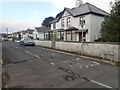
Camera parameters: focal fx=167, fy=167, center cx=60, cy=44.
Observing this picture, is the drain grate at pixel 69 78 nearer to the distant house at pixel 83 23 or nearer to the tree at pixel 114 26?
the tree at pixel 114 26

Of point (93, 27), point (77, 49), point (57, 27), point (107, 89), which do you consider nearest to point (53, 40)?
point (77, 49)

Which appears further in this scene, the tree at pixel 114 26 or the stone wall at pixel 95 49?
the tree at pixel 114 26

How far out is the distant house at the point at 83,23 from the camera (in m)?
30.2

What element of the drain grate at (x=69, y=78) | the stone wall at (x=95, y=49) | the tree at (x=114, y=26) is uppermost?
the tree at (x=114, y=26)

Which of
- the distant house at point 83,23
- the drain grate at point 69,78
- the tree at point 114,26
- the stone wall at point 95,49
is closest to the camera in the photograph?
the drain grate at point 69,78

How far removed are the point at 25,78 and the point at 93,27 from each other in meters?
24.2

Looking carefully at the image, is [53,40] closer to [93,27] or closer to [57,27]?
[93,27]

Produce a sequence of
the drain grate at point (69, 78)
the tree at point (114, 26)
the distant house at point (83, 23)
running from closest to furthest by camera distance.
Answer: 1. the drain grate at point (69, 78)
2. the tree at point (114, 26)
3. the distant house at point (83, 23)

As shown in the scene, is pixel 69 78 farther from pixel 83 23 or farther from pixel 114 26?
pixel 83 23

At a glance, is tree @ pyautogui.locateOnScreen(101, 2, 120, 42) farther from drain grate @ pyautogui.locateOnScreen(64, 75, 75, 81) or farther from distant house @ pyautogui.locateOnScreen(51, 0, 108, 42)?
drain grate @ pyautogui.locateOnScreen(64, 75, 75, 81)

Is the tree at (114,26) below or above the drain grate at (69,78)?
above

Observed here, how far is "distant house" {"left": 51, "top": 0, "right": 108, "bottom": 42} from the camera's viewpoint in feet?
99.2

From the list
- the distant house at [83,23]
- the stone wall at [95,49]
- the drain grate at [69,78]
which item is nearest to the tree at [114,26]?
the distant house at [83,23]

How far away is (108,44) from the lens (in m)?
14.3
